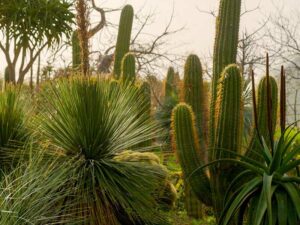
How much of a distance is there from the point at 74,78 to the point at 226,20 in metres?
1.93

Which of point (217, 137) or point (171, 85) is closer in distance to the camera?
point (217, 137)

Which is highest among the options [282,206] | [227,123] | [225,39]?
[225,39]

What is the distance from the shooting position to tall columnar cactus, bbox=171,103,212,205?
A: 15.6 feet

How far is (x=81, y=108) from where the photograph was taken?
4066 mm

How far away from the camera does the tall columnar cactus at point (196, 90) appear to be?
5.62m

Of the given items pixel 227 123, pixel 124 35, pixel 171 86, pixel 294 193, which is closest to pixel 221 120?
pixel 227 123

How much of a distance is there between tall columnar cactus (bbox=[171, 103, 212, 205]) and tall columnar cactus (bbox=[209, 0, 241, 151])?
434mm

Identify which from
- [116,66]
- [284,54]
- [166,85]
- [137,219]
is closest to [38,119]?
[137,219]

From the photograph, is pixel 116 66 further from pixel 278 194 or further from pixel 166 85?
pixel 278 194

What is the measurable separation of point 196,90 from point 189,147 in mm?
988

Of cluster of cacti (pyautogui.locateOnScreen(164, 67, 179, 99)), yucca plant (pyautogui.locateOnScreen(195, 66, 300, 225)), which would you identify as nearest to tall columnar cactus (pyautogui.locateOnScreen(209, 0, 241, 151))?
yucca plant (pyautogui.locateOnScreen(195, 66, 300, 225))

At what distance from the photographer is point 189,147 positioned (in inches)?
193

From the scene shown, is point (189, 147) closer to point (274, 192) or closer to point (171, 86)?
point (274, 192)

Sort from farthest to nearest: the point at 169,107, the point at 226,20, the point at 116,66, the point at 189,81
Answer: the point at 169,107 → the point at 116,66 → the point at 189,81 → the point at 226,20
